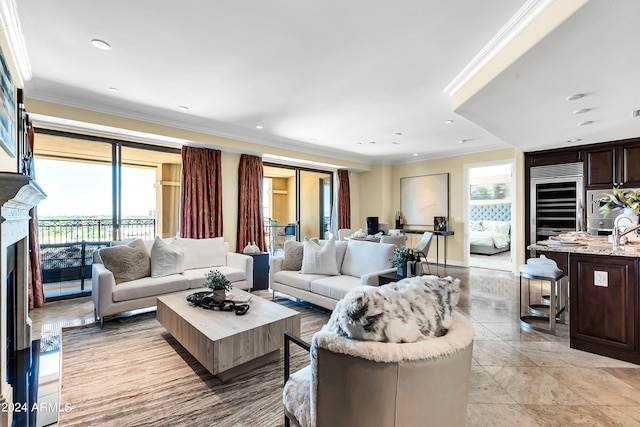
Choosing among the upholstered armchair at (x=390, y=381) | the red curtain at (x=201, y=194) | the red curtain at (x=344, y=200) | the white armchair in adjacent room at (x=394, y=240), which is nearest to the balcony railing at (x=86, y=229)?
the red curtain at (x=201, y=194)

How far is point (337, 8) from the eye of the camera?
203 cm

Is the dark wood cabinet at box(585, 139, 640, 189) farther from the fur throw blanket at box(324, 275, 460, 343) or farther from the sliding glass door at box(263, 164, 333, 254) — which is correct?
the fur throw blanket at box(324, 275, 460, 343)

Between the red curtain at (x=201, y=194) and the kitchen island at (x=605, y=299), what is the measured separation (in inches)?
190

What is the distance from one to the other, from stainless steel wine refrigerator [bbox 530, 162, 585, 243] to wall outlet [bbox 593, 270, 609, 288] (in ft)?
10.1

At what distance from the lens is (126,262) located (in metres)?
3.59

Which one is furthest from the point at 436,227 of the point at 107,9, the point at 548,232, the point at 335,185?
the point at 107,9

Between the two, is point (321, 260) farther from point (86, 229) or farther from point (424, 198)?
point (424, 198)

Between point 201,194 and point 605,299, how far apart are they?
17.5ft

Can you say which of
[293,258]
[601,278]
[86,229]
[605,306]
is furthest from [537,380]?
[86,229]

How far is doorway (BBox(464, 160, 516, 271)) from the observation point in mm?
8188

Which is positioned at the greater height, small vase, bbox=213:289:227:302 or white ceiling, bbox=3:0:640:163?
white ceiling, bbox=3:0:640:163

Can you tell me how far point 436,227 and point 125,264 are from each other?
6.16 metres

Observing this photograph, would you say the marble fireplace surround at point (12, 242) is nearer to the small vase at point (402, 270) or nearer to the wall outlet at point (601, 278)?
the small vase at point (402, 270)

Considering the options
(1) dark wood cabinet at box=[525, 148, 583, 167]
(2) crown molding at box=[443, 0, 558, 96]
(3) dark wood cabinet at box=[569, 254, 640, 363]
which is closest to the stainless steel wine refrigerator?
(1) dark wood cabinet at box=[525, 148, 583, 167]
